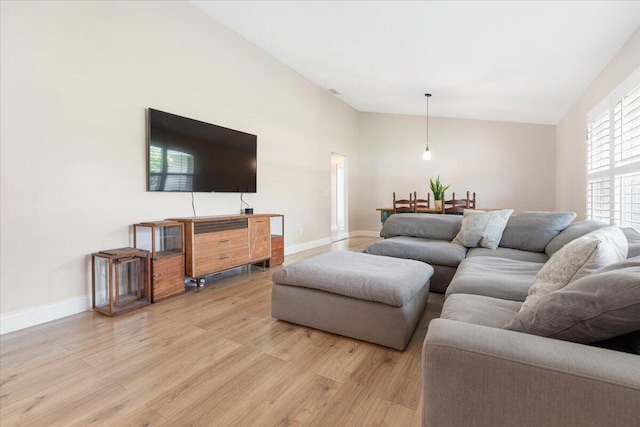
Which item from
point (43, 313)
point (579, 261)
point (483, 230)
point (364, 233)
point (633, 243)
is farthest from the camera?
point (364, 233)

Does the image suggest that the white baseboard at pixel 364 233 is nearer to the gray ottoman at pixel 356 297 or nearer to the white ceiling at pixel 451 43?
the white ceiling at pixel 451 43

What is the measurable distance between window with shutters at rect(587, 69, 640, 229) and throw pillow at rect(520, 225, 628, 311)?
1.70m

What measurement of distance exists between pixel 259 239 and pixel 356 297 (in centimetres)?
213

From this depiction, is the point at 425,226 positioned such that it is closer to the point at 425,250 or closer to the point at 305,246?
the point at 425,250

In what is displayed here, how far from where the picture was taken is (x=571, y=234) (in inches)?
98.8

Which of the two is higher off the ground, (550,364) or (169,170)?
(169,170)

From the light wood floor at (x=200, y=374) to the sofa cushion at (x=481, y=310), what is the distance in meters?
0.45

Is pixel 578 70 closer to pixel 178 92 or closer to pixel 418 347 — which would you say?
pixel 418 347

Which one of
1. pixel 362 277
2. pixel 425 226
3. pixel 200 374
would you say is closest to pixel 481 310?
pixel 362 277

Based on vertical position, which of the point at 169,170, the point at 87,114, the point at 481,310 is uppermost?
the point at 87,114

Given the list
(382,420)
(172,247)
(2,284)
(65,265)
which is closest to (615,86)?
(382,420)

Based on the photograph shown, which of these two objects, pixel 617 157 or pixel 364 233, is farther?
pixel 364 233

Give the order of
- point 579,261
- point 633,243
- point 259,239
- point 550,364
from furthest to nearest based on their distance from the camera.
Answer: point 259,239 → point 633,243 → point 579,261 → point 550,364

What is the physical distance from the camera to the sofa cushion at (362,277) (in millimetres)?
1919
